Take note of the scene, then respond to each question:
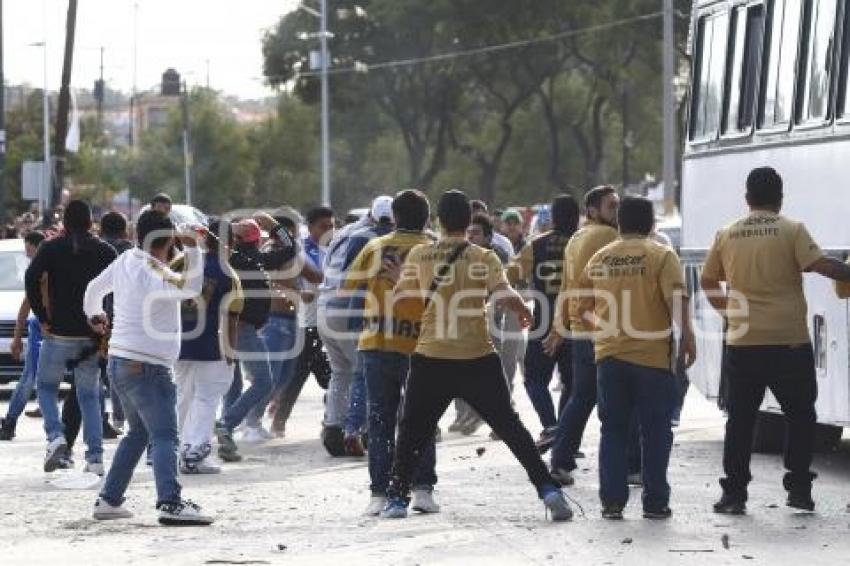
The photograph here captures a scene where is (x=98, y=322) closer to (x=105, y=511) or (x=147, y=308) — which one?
(x=147, y=308)

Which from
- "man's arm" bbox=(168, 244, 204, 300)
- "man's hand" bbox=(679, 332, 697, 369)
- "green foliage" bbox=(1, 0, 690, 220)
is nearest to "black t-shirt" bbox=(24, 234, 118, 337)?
"man's arm" bbox=(168, 244, 204, 300)

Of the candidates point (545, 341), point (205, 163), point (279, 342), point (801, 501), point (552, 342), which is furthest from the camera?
point (205, 163)

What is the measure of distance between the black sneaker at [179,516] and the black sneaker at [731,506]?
266 centimetres

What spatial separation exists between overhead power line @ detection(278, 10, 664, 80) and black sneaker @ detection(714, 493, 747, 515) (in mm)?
44281

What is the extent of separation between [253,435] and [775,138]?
5.21 m

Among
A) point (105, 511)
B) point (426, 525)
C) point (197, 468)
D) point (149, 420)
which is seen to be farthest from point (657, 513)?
point (197, 468)

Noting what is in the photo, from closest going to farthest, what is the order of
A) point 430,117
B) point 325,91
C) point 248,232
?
1. point 248,232
2. point 430,117
3. point 325,91

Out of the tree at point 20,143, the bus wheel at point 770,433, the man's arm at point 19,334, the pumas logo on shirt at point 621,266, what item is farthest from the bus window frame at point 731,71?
the tree at point 20,143

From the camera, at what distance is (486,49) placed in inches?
2594

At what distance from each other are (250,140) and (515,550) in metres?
93.7

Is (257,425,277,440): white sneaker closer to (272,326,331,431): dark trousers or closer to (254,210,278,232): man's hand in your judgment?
(272,326,331,431): dark trousers

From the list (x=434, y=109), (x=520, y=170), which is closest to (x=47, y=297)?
(x=434, y=109)

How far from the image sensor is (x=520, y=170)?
83.2 meters

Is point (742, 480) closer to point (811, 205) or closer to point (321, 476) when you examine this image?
point (811, 205)
